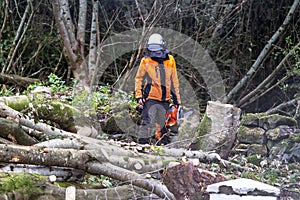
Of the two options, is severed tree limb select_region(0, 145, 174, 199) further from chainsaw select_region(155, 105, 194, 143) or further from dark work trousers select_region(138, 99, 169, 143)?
chainsaw select_region(155, 105, 194, 143)

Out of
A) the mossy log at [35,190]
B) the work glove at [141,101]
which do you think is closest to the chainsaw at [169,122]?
the work glove at [141,101]

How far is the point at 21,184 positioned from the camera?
11.1 ft

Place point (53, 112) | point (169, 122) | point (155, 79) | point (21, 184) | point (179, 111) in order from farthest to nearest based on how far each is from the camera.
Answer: point (179, 111) → point (169, 122) → point (155, 79) → point (53, 112) → point (21, 184)

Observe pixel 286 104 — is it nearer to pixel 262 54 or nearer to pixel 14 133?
pixel 262 54

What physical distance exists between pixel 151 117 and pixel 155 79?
0.57 meters

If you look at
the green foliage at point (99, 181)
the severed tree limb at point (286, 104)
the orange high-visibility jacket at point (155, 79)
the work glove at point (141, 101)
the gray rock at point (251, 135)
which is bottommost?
the severed tree limb at point (286, 104)

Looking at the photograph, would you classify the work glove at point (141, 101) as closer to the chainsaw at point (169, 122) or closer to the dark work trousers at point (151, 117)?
the dark work trousers at point (151, 117)

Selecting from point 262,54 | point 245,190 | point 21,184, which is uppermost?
point 245,190

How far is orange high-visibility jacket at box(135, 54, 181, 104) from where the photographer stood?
23.5ft

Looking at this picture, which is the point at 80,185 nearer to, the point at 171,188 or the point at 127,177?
the point at 127,177

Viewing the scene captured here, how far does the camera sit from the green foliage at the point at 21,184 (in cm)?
331

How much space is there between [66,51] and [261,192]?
5955mm

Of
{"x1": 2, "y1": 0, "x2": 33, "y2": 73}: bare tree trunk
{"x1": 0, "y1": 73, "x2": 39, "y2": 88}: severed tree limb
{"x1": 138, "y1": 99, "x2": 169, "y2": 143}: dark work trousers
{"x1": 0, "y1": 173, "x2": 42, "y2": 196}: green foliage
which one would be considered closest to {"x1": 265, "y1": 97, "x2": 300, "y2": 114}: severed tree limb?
{"x1": 138, "y1": 99, "x2": 169, "y2": 143}: dark work trousers

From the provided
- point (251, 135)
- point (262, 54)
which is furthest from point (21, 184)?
point (262, 54)
